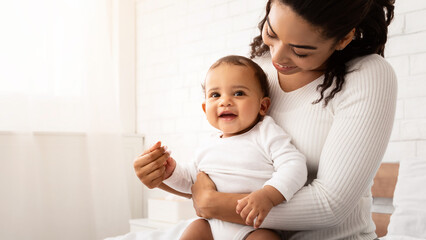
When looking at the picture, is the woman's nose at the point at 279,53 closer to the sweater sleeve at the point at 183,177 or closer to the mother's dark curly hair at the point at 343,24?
the mother's dark curly hair at the point at 343,24

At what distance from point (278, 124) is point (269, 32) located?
26 centimetres

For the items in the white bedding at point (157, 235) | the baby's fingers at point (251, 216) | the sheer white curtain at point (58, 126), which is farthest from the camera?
the sheer white curtain at point (58, 126)

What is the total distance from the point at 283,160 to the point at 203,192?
0.21 meters

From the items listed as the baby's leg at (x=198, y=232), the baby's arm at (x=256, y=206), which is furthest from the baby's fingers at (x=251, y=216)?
the baby's leg at (x=198, y=232)

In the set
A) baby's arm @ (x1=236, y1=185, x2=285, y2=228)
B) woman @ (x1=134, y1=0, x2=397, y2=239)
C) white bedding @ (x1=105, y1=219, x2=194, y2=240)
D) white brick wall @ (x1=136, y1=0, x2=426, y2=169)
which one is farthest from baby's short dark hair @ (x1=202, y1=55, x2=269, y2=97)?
white brick wall @ (x1=136, y1=0, x2=426, y2=169)

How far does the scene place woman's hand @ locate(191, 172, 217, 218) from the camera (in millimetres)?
1027

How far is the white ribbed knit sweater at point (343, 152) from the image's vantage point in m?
0.98

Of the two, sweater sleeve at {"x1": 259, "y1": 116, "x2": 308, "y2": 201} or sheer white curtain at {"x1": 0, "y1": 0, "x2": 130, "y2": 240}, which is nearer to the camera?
sweater sleeve at {"x1": 259, "y1": 116, "x2": 308, "y2": 201}

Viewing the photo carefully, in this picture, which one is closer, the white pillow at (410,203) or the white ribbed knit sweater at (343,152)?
the white ribbed knit sweater at (343,152)

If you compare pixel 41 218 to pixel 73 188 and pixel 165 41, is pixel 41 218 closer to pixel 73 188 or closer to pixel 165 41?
pixel 73 188

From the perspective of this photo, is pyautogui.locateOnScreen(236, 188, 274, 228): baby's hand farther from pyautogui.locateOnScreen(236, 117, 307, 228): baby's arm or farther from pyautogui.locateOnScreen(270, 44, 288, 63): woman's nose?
pyautogui.locateOnScreen(270, 44, 288, 63): woman's nose

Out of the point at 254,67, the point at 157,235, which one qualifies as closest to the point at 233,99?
the point at 254,67

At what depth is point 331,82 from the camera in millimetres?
1084

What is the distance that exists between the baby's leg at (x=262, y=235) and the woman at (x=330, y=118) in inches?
0.6
